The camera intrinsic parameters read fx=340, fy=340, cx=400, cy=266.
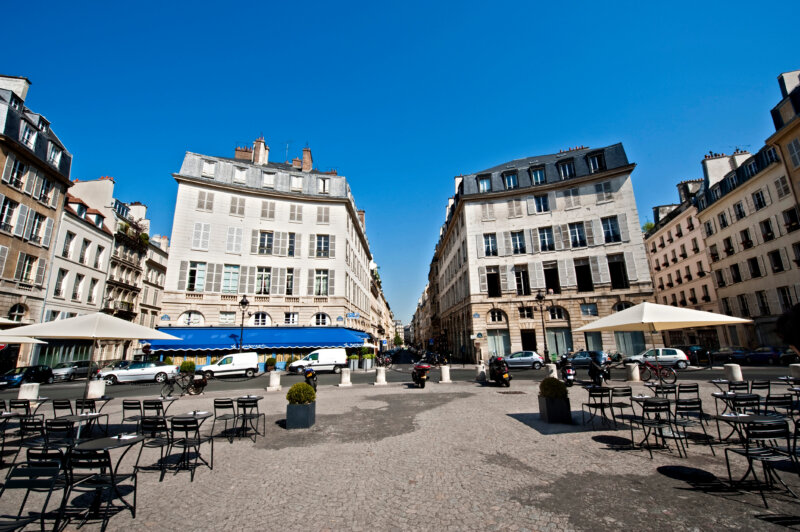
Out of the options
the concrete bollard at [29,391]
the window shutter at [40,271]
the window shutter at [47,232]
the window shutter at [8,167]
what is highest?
the window shutter at [8,167]

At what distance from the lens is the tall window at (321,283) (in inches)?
1117

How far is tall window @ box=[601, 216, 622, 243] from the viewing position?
2845cm

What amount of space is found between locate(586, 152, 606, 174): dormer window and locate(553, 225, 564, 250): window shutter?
19.0 ft

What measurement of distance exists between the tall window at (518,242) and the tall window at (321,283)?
55.2 ft

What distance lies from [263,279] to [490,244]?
20.0 meters

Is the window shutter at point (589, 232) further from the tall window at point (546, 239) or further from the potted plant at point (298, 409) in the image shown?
the potted plant at point (298, 409)

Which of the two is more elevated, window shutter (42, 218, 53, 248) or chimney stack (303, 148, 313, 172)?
chimney stack (303, 148, 313, 172)

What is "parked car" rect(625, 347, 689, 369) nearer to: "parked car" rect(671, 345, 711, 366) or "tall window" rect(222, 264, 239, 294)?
"parked car" rect(671, 345, 711, 366)

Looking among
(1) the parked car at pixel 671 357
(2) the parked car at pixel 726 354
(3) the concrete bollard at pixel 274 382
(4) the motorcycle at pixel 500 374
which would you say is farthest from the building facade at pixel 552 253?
(3) the concrete bollard at pixel 274 382

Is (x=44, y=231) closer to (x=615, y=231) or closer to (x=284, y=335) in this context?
(x=284, y=335)

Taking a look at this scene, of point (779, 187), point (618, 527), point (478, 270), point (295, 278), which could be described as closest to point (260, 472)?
point (618, 527)

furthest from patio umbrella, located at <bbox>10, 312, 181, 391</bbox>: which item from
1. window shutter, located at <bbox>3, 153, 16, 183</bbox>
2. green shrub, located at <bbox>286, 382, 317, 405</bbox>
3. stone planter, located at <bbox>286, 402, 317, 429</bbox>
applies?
window shutter, located at <bbox>3, 153, 16, 183</bbox>

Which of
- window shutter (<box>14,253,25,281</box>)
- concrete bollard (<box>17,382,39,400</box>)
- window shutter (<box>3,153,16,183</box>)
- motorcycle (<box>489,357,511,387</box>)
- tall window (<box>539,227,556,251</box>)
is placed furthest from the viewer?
tall window (<box>539,227,556,251</box>)

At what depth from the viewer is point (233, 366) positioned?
70.2 feet
